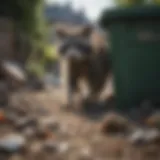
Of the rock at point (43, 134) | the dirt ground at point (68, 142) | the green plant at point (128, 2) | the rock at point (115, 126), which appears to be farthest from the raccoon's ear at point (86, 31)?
the rock at point (43, 134)

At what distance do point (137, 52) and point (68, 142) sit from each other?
1.29m

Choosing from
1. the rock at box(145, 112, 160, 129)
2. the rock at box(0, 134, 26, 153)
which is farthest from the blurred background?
the rock at box(145, 112, 160, 129)

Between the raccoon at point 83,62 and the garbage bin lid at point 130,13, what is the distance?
1.95 feet

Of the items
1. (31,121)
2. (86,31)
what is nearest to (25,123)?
(31,121)

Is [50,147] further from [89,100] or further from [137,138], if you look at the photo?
[89,100]

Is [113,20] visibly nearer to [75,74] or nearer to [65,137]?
[75,74]

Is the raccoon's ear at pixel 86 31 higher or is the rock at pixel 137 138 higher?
the raccoon's ear at pixel 86 31

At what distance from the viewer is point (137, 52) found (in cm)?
321

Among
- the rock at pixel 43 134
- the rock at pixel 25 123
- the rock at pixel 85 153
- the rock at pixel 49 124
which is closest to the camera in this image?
the rock at pixel 85 153

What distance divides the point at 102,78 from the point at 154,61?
1014 mm

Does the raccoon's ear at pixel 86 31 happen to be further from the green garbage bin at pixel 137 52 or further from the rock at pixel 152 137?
the rock at pixel 152 137

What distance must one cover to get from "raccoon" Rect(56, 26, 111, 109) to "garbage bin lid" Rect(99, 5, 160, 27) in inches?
23.4

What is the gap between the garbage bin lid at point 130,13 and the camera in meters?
3.15

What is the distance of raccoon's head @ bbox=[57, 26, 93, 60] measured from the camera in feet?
12.2
